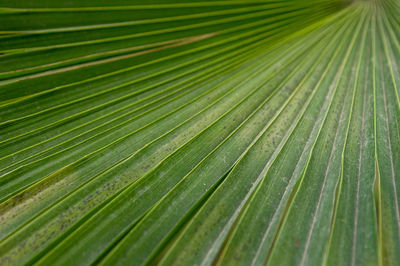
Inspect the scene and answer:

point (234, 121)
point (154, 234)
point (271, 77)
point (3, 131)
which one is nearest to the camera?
point (154, 234)

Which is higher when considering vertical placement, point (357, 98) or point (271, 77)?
point (271, 77)

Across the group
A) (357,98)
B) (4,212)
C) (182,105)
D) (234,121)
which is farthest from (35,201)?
(357,98)

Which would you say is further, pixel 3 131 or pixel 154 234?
pixel 3 131

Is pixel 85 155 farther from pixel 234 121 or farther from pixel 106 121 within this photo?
pixel 234 121

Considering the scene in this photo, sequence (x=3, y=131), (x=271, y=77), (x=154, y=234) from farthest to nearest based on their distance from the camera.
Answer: (x=271, y=77) → (x=3, y=131) → (x=154, y=234)

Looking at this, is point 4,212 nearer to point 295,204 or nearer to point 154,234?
point 154,234

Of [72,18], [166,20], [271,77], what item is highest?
[72,18]
